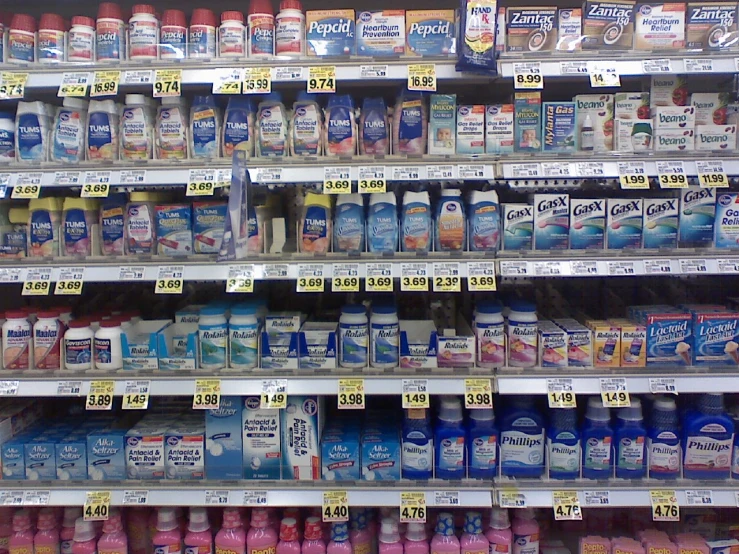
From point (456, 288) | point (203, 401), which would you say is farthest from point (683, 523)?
point (203, 401)

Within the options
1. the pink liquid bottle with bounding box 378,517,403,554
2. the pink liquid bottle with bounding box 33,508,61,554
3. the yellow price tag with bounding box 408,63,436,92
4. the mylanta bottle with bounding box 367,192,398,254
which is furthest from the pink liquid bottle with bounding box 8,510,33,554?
the yellow price tag with bounding box 408,63,436,92

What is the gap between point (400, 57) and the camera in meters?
1.88

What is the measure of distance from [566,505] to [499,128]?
133 cm

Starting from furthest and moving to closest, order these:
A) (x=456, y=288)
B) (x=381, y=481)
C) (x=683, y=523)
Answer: (x=683, y=523) < (x=381, y=481) < (x=456, y=288)

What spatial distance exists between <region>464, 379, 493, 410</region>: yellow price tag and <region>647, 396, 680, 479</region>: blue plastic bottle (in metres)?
0.60

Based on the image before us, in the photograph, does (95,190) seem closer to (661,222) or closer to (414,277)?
(414,277)

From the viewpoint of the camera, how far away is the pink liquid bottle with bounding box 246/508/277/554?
6.38 ft

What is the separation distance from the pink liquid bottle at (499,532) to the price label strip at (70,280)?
168 centimetres

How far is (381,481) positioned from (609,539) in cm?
91

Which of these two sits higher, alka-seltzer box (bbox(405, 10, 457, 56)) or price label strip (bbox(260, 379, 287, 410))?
alka-seltzer box (bbox(405, 10, 457, 56))

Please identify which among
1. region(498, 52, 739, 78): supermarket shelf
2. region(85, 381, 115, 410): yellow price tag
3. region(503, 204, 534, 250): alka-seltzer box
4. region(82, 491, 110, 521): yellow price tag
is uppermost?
region(498, 52, 739, 78): supermarket shelf

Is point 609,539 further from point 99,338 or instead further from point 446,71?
point 99,338

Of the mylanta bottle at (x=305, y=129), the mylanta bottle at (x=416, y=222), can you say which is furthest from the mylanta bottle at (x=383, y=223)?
the mylanta bottle at (x=305, y=129)

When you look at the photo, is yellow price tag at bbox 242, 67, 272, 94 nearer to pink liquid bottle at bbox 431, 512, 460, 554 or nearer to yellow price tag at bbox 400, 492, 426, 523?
yellow price tag at bbox 400, 492, 426, 523
